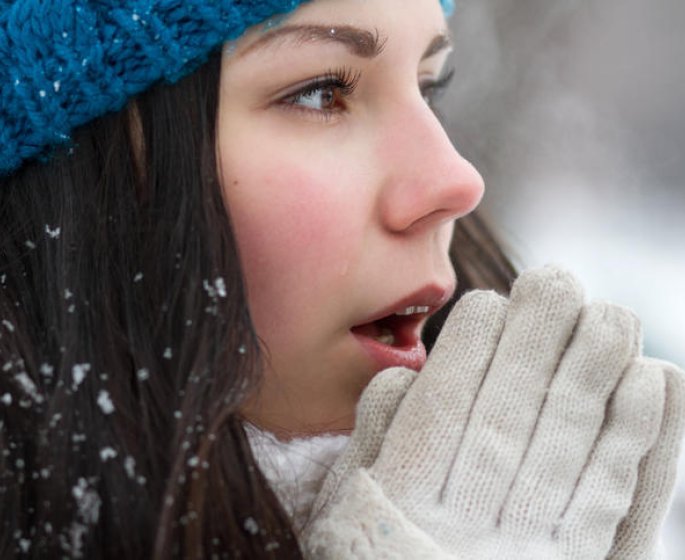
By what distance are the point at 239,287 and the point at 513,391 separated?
1.18 feet

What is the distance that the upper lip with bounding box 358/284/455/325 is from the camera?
131cm

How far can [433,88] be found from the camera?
5.22 feet

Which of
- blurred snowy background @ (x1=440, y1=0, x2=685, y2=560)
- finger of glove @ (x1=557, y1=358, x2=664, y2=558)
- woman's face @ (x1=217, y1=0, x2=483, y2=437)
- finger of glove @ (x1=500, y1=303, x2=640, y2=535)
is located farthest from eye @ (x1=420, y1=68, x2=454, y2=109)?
blurred snowy background @ (x1=440, y1=0, x2=685, y2=560)

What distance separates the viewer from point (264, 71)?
1255mm

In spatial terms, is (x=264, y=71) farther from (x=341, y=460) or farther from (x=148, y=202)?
(x=341, y=460)

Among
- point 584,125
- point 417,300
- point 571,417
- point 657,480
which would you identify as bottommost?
point 584,125

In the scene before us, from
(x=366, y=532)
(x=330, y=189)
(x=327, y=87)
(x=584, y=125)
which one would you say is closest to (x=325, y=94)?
(x=327, y=87)

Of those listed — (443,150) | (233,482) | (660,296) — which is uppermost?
(443,150)

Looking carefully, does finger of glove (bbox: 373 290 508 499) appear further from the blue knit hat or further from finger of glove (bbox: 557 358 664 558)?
the blue knit hat

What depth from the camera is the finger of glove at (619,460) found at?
1195 mm

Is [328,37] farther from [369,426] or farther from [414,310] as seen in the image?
[369,426]

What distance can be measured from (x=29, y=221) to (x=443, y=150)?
0.55 meters

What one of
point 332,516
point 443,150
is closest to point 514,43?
point 443,150

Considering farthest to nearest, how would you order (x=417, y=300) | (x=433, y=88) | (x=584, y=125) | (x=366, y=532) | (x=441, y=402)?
(x=584, y=125), (x=433, y=88), (x=417, y=300), (x=441, y=402), (x=366, y=532)
